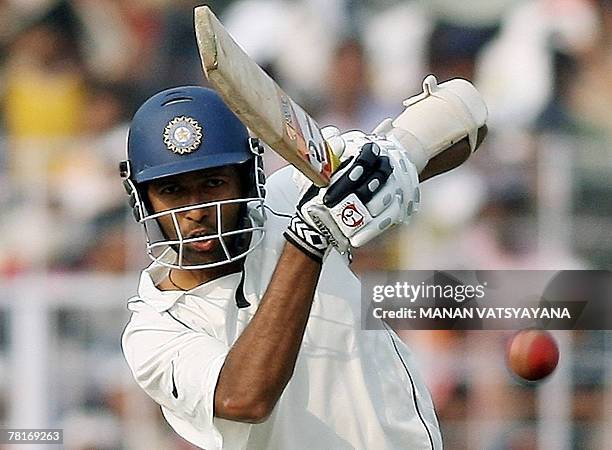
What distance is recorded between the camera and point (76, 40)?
17.7ft

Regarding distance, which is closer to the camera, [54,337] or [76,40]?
[54,337]

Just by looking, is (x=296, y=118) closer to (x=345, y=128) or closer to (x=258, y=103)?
(x=258, y=103)

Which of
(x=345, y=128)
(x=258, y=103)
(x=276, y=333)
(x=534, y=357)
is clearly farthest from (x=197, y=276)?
(x=345, y=128)

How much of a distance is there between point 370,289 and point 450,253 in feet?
6.47

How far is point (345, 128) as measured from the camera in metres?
5.12

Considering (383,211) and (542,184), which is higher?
(542,184)

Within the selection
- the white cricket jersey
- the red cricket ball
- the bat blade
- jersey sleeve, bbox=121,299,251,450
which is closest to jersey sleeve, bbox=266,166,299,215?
the white cricket jersey

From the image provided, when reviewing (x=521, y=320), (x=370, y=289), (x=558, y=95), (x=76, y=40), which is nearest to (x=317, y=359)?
(x=370, y=289)

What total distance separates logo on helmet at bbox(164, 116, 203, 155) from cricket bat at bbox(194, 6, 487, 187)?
336 millimetres

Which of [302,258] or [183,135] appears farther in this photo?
[183,135]

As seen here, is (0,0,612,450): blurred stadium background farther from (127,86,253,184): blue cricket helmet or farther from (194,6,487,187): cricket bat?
(127,86,253,184): blue cricket helmet

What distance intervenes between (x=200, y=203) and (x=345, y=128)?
2.89m

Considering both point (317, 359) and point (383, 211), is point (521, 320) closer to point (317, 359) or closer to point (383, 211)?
point (317, 359)

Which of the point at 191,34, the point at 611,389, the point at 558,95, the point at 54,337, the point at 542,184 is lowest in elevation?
the point at 611,389
